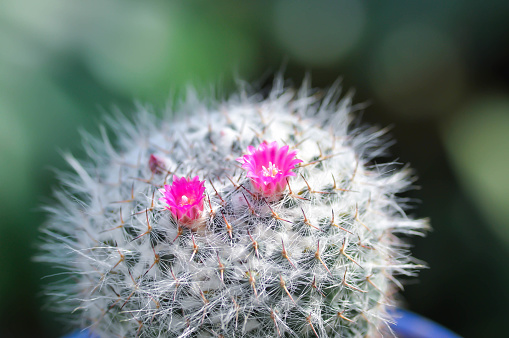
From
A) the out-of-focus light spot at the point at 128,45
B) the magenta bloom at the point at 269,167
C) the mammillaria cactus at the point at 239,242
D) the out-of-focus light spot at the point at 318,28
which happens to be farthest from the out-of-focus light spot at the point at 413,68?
the magenta bloom at the point at 269,167

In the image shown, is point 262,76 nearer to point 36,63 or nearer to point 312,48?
point 312,48

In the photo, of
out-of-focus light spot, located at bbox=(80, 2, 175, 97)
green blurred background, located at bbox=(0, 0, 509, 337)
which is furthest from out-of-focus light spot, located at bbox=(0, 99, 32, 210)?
out-of-focus light spot, located at bbox=(80, 2, 175, 97)

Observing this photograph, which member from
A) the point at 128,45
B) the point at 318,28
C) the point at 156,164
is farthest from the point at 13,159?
the point at 318,28

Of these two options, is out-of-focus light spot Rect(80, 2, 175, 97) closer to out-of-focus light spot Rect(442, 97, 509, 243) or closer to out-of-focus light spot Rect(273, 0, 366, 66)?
out-of-focus light spot Rect(273, 0, 366, 66)

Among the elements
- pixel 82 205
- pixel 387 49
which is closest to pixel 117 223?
pixel 82 205

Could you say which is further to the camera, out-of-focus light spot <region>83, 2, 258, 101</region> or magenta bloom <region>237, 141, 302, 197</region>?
out-of-focus light spot <region>83, 2, 258, 101</region>

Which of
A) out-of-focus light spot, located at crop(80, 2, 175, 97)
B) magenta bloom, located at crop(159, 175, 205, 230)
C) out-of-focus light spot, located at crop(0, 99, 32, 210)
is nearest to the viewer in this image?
magenta bloom, located at crop(159, 175, 205, 230)

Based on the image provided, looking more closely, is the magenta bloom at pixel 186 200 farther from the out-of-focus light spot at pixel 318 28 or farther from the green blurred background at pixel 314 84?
the out-of-focus light spot at pixel 318 28
